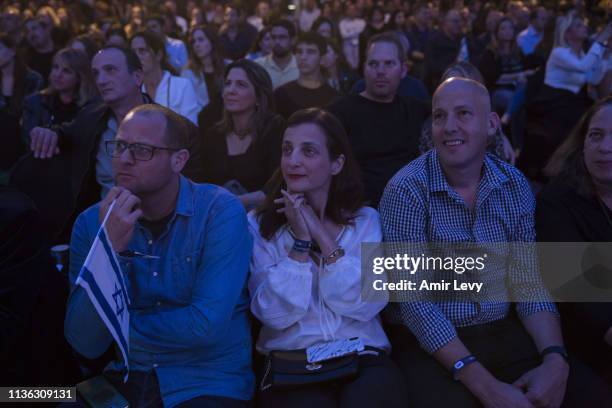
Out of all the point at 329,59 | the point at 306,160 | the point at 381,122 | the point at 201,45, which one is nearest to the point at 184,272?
the point at 306,160

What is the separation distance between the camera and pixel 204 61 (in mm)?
6965

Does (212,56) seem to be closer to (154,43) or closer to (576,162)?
(154,43)

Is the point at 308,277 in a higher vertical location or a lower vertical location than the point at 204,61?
lower

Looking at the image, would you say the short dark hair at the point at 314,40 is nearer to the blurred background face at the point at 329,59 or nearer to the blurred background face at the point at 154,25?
the blurred background face at the point at 329,59

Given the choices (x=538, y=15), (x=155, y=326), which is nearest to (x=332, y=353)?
(x=155, y=326)

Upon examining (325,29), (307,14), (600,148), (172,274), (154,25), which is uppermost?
(307,14)

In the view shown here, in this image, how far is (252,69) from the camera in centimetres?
449

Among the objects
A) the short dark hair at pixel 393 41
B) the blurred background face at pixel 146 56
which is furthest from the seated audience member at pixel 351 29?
the short dark hair at pixel 393 41

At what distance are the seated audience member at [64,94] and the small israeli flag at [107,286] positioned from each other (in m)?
3.31

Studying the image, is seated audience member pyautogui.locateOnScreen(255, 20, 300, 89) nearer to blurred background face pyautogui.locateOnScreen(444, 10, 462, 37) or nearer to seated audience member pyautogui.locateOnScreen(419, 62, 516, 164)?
seated audience member pyautogui.locateOnScreen(419, 62, 516, 164)

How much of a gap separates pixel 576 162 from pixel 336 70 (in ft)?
15.1

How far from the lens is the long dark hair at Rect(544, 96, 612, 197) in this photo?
116 inches

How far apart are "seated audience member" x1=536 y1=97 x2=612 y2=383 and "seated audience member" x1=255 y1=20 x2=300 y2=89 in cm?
415

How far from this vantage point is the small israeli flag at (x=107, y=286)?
1.94 metres
